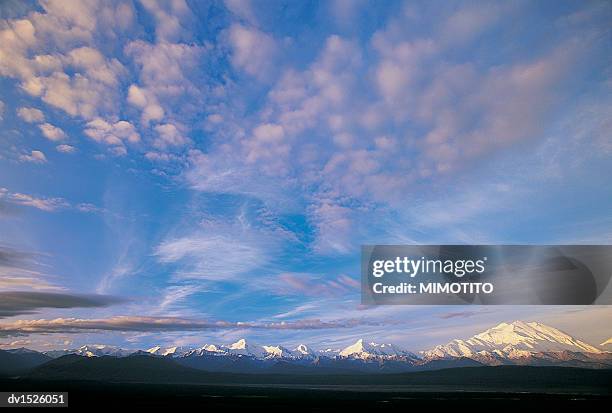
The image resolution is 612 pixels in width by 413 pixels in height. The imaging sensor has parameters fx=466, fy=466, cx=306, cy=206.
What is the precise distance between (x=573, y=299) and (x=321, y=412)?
82424mm

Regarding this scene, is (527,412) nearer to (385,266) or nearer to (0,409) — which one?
(385,266)

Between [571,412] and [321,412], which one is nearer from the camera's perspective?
[321,412]

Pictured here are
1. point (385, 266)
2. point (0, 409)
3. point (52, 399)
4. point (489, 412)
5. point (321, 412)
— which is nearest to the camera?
point (52, 399)

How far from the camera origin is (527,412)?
508ft

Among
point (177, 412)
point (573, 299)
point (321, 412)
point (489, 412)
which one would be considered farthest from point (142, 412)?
point (573, 299)

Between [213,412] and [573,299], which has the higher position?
[573,299]

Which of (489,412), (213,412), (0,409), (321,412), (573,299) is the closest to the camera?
(0,409)

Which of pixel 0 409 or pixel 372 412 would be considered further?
pixel 372 412

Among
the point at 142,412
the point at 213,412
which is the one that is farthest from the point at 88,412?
the point at 213,412

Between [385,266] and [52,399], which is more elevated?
[385,266]

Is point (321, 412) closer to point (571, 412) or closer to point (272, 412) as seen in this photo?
point (272, 412)

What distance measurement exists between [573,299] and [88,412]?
122233 millimetres

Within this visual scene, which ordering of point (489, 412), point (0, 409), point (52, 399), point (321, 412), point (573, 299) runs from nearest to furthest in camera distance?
1. point (52, 399)
2. point (0, 409)
3. point (573, 299)
4. point (321, 412)
5. point (489, 412)

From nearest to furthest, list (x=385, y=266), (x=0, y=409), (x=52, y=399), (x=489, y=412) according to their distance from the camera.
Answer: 1. (x=52, y=399)
2. (x=0, y=409)
3. (x=385, y=266)
4. (x=489, y=412)
